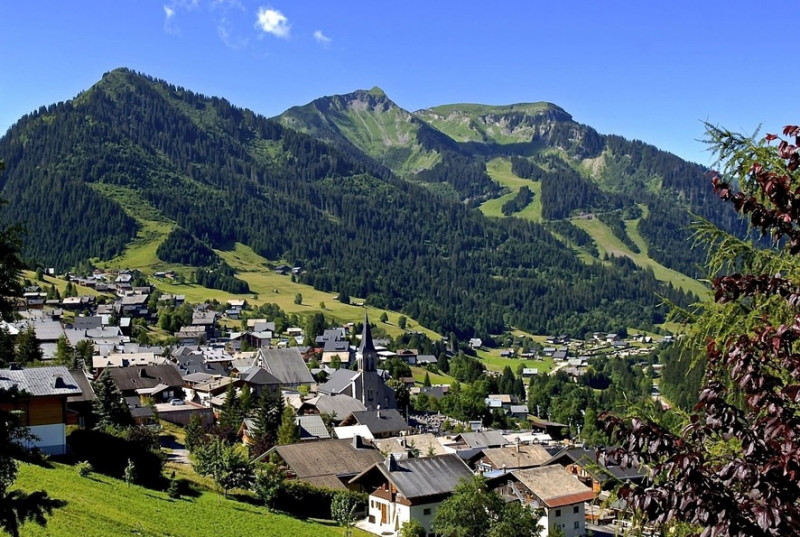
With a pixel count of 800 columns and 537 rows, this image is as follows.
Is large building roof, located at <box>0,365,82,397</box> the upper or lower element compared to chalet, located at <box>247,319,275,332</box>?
upper

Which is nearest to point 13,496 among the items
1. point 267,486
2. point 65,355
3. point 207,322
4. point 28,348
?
point 267,486

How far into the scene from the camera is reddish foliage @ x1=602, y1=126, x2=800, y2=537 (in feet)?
21.9

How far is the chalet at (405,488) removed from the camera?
169 ft

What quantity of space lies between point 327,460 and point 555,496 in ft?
57.7

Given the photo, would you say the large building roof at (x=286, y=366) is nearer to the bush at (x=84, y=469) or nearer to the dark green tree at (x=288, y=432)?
the dark green tree at (x=288, y=432)

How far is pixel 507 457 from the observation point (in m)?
66.4

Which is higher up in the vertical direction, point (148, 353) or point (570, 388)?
point (148, 353)

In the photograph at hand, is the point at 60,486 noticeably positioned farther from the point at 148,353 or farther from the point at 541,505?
the point at 148,353

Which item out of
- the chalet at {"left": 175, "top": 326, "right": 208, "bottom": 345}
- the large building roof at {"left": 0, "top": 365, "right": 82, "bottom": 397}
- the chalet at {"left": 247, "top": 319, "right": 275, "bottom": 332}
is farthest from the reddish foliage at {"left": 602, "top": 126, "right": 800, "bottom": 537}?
the chalet at {"left": 247, "top": 319, "right": 275, "bottom": 332}

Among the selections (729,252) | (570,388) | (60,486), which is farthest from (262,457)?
(570,388)

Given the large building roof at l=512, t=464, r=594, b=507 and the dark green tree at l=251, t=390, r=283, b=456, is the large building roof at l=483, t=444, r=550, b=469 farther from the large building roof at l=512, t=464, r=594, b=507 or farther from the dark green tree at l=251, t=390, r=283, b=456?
the dark green tree at l=251, t=390, r=283, b=456

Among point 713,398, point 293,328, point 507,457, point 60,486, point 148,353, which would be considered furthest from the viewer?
point 293,328

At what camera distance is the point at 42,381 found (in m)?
39.1

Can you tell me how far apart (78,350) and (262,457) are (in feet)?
110
